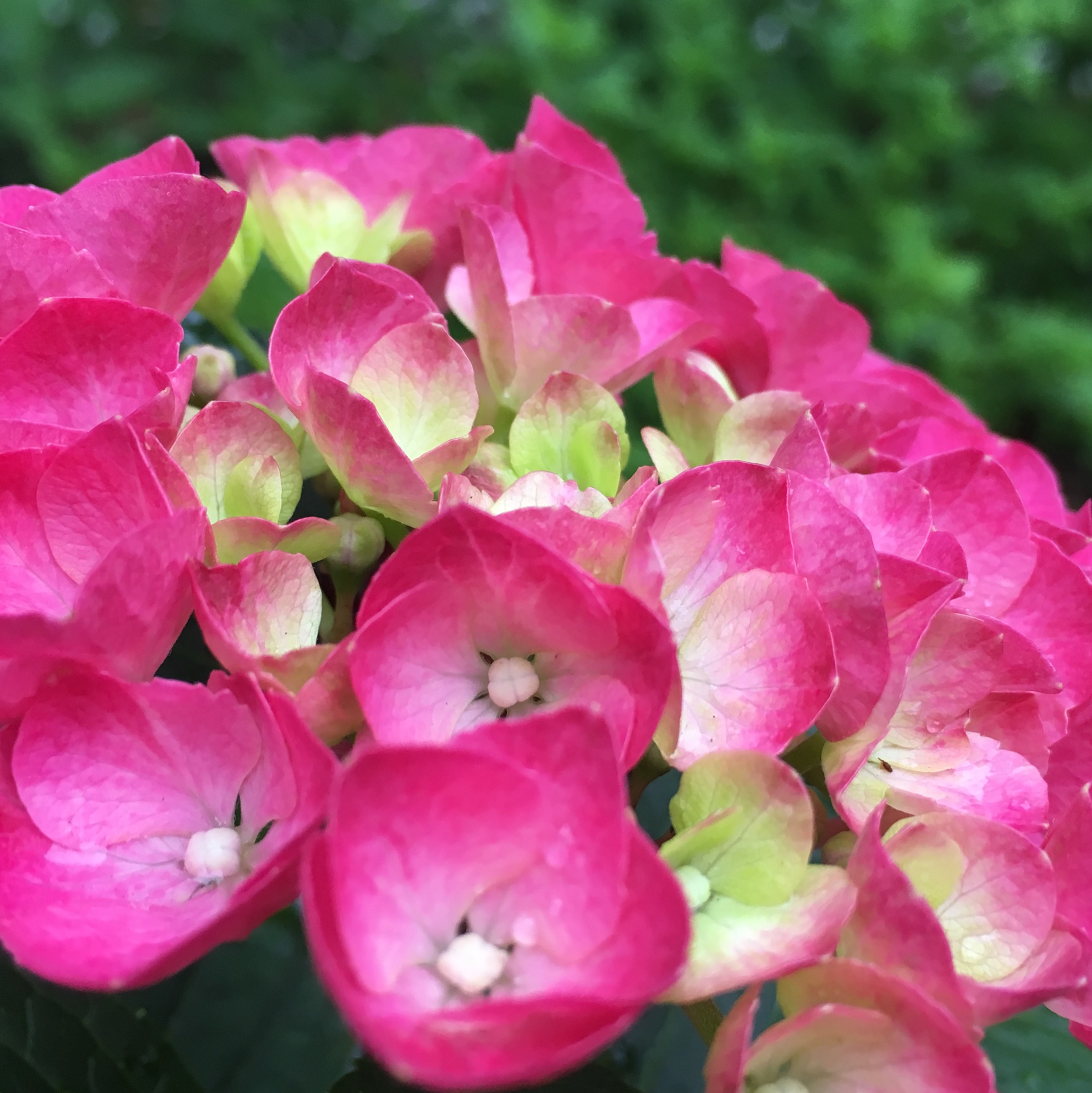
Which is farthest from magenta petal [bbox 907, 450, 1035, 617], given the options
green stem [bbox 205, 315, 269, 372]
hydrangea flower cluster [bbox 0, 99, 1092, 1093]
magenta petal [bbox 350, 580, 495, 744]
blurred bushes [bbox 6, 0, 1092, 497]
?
blurred bushes [bbox 6, 0, 1092, 497]

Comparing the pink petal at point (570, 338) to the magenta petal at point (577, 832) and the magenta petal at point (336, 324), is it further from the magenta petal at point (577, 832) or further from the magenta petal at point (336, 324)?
the magenta petal at point (577, 832)

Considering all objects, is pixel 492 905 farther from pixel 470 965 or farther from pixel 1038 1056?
pixel 1038 1056

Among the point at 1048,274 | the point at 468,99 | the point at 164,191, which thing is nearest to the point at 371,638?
the point at 164,191

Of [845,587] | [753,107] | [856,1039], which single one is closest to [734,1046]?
[856,1039]

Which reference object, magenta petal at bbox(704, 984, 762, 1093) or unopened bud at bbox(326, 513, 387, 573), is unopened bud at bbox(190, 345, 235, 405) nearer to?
unopened bud at bbox(326, 513, 387, 573)

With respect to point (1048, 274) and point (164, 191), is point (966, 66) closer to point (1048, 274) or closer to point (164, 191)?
point (1048, 274)
